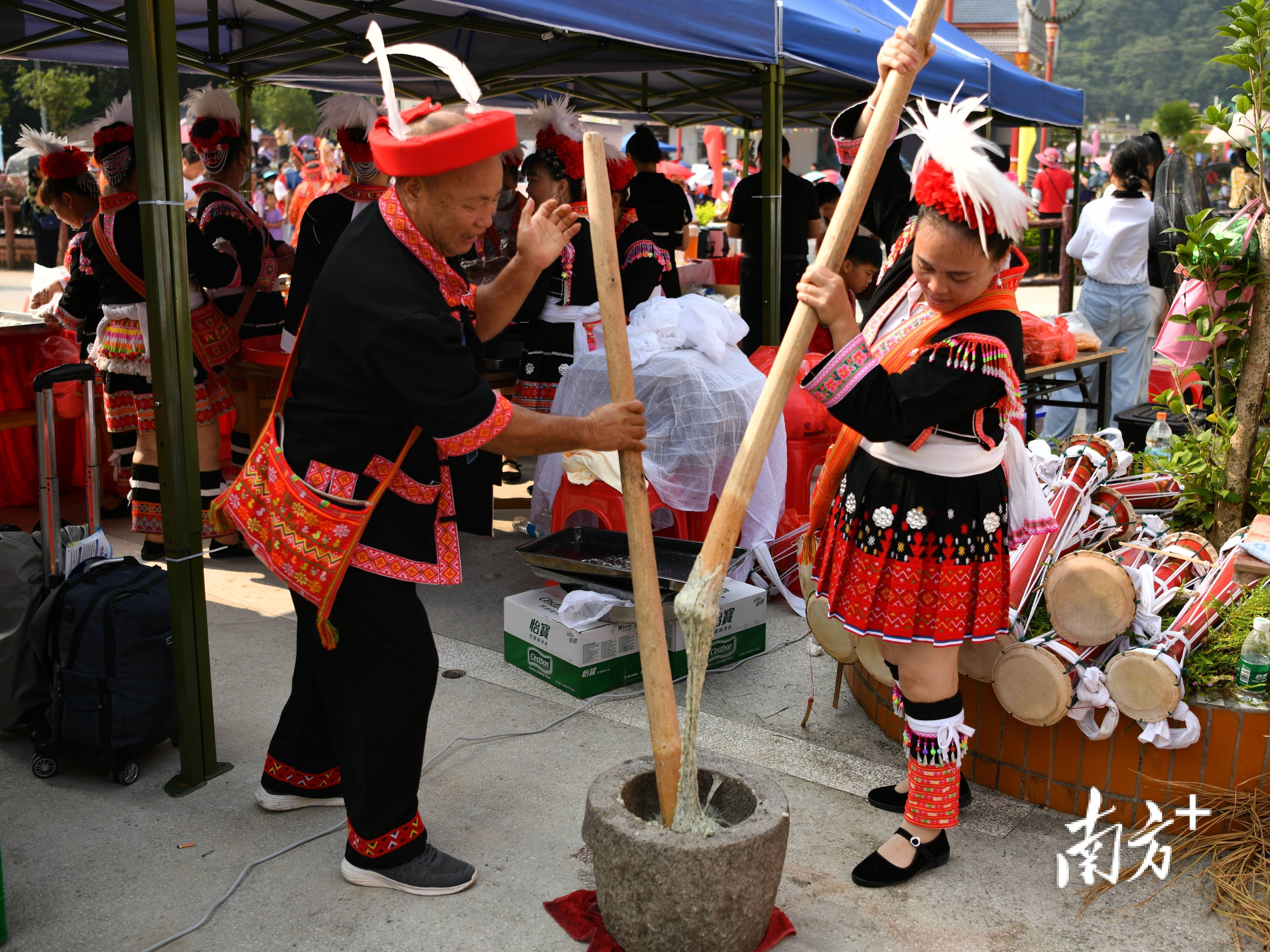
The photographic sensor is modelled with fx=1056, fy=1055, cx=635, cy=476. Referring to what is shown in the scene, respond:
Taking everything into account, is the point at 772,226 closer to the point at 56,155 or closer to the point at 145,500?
the point at 145,500

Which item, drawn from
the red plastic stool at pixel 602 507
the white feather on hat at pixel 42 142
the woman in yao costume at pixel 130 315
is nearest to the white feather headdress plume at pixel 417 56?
the red plastic stool at pixel 602 507

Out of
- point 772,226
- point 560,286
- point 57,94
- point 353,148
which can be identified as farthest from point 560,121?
point 57,94

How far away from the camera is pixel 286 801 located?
2.82 meters

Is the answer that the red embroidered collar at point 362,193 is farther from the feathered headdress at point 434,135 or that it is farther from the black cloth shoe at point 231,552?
the feathered headdress at point 434,135

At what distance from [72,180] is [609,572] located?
344cm

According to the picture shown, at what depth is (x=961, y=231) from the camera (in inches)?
85.5

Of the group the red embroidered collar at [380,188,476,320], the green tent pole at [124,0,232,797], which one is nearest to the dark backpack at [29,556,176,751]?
the green tent pole at [124,0,232,797]

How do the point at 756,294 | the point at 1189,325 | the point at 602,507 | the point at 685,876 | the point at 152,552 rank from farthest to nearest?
the point at 756,294 < the point at 152,552 < the point at 602,507 < the point at 1189,325 < the point at 685,876

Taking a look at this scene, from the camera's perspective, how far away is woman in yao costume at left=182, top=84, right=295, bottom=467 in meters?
4.88

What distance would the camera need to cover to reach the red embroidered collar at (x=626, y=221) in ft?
17.1

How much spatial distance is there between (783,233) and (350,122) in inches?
147

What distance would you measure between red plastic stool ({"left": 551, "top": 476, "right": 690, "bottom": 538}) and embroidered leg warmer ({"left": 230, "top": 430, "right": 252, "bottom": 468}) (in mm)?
1811

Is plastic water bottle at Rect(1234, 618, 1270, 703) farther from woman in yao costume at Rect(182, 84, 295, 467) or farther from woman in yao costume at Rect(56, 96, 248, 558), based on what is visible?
woman in yao costume at Rect(182, 84, 295, 467)

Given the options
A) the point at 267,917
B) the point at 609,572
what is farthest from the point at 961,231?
the point at 267,917
